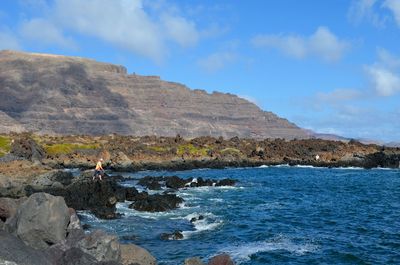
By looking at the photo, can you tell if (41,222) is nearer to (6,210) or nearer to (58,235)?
(58,235)

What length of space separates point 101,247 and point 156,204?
19.6 m

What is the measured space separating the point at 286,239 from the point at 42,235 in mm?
14436

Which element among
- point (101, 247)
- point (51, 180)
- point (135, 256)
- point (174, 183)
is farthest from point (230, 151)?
point (101, 247)

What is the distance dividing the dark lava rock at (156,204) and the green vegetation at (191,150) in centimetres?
6052

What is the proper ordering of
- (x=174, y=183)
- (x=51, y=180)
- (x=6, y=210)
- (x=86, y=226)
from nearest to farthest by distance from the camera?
(x=6, y=210)
(x=86, y=226)
(x=51, y=180)
(x=174, y=183)

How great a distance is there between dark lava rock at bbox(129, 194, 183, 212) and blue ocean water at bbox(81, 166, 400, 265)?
3.00 feet

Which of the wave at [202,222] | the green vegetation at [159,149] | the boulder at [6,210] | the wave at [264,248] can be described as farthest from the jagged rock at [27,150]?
the wave at [264,248]

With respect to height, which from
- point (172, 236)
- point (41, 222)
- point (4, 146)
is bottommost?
point (172, 236)

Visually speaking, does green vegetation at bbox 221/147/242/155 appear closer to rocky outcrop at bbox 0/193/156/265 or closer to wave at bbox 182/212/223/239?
wave at bbox 182/212/223/239

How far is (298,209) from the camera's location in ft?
131

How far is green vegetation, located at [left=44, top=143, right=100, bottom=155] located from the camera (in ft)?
314

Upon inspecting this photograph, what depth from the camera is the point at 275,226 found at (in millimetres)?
31844

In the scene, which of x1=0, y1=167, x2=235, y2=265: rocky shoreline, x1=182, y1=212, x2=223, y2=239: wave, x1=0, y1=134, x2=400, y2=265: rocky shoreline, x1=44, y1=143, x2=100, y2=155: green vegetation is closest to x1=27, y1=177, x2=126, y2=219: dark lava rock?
x1=0, y1=134, x2=400, y2=265: rocky shoreline

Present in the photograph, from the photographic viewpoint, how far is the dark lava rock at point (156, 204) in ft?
125
